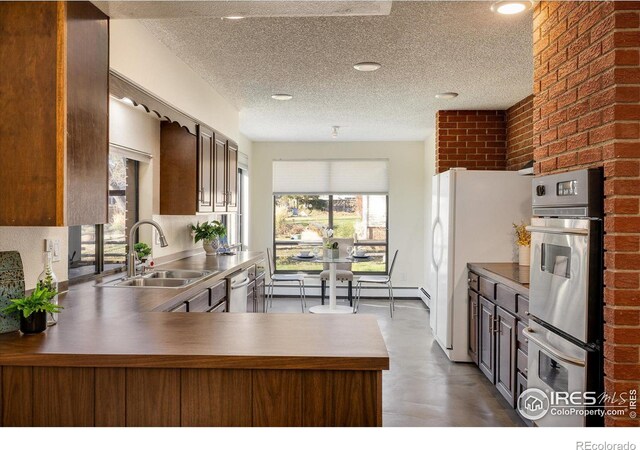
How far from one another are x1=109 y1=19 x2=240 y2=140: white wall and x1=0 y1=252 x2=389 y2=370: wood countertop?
4.43ft

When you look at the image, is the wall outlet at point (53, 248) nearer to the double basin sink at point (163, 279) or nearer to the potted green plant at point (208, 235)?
the double basin sink at point (163, 279)

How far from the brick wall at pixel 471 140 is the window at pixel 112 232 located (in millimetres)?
3126

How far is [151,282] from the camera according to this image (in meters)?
3.54

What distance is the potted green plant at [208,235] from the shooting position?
198 inches

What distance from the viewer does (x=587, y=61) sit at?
2102 mm

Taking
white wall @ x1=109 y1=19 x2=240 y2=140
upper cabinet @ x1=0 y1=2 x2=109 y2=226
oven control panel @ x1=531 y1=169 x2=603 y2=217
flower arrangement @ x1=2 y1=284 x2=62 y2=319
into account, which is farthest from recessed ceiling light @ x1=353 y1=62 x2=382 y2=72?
flower arrangement @ x1=2 y1=284 x2=62 y2=319

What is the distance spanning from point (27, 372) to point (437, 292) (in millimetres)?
3957

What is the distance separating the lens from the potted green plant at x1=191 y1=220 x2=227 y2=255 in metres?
5.04

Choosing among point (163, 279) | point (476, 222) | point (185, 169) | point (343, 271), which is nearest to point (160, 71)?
point (185, 169)

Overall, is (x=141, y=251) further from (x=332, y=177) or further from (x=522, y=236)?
(x=332, y=177)

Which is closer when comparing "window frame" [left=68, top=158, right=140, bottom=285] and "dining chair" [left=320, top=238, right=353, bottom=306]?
"window frame" [left=68, top=158, right=140, bottom=285]

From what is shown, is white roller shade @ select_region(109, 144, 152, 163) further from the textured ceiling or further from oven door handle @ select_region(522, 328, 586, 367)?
oven door handle @ select_region(522, 328, 586, 367)

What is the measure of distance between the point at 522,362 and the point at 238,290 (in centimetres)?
218

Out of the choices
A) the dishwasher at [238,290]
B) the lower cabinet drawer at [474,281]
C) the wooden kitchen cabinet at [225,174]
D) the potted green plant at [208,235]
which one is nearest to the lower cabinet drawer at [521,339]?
the lower cabinet drawer at [474,281]
